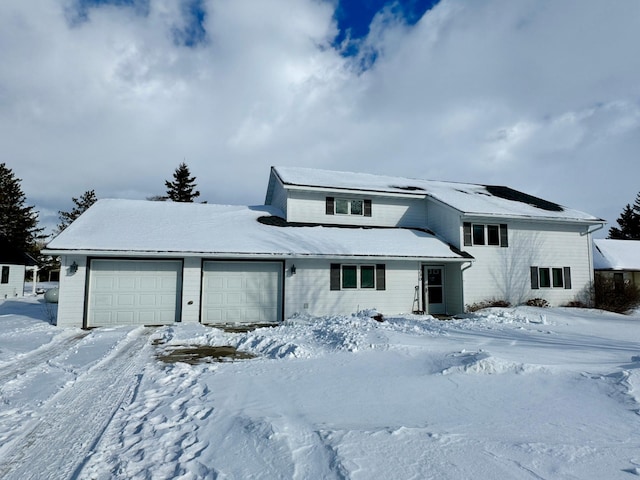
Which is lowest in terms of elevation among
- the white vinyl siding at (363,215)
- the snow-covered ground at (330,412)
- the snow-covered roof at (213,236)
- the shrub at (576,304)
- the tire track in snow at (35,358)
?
the tire track in snow at (35,358)

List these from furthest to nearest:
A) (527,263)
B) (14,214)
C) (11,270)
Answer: (14,214) < (11,270) < (527,263)

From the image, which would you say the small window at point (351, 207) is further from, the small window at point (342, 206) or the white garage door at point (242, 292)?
the white garage door at point (242, 292)

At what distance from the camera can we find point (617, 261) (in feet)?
89.2

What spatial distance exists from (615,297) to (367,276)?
12.5m

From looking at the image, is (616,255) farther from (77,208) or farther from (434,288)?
(77,208)

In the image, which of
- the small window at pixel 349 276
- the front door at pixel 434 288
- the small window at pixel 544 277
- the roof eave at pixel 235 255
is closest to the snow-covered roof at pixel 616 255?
the small window at pixel 544 277

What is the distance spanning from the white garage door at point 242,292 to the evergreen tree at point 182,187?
33550 millimetres

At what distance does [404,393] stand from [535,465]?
6.95 feet

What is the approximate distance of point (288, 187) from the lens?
16.8 meters

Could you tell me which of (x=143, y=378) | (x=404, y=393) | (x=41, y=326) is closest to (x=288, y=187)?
(x=41, y=326)

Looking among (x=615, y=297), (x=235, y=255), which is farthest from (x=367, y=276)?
(x=615, y=297)

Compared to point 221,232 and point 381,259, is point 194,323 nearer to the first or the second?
point 221,232

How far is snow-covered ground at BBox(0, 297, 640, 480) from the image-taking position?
11.0ft

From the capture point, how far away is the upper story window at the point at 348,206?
58.2 ft
